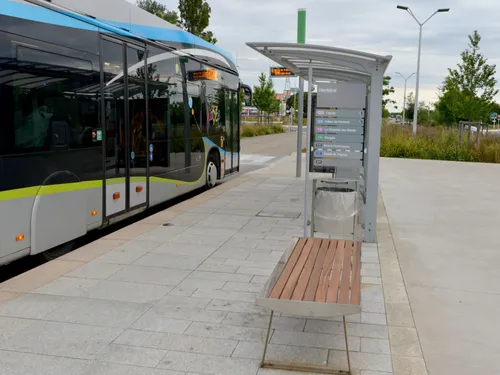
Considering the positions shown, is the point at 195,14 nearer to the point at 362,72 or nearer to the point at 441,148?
the point at 441,148

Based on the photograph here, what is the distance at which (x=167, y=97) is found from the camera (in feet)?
31.3

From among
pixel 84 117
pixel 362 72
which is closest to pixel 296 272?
pixel 84 117

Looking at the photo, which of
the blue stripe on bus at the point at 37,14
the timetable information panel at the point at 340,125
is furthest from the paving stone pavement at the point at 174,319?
the blue stripe on bus at the point at 37,14

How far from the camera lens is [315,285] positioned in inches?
150

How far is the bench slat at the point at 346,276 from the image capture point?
357cm

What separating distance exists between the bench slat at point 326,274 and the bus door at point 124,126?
3.65 m

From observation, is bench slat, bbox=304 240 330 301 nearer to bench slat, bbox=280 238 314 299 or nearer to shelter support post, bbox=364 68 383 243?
bench slat, bbox=280 238 314 299


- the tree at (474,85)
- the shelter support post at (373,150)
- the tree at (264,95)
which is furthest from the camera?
the tree at (264,95)

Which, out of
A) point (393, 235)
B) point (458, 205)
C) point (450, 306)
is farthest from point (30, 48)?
point (458, 205)

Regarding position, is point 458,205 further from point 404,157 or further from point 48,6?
point 404,157

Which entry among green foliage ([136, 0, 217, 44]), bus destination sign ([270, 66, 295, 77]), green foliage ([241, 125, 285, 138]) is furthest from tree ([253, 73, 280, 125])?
bus destination sign ([270, 66, 295, 77])

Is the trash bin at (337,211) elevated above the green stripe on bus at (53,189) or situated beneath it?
situated beneath

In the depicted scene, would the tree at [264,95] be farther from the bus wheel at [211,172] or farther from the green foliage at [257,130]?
the bus wheel at [211,172]

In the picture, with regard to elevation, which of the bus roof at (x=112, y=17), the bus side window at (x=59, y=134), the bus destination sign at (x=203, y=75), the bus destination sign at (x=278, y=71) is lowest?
the bus side window at (x=59, y=134)
